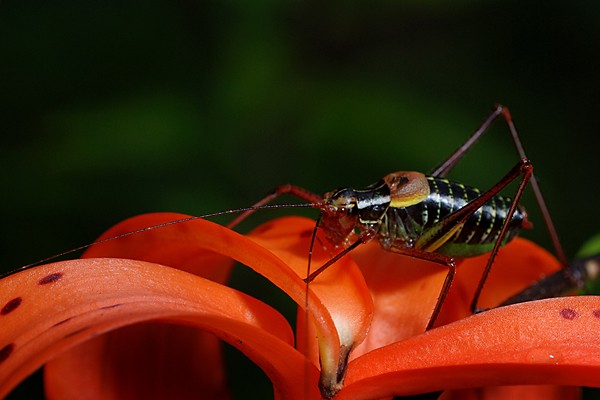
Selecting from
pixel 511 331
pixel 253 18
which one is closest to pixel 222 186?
pixel 253 18

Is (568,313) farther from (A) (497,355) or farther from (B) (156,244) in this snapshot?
(B) (156,244)

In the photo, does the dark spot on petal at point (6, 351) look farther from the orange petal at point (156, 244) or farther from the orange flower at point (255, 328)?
the orange petal at point (156, 244)

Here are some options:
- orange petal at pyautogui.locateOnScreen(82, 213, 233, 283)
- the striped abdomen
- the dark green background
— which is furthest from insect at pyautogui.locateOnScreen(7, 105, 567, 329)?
the dark green background

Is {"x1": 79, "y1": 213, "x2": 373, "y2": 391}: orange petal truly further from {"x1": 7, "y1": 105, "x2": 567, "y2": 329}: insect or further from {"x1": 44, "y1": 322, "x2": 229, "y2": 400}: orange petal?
{"x1": 7, "y1": 105, "x2": 567, "y2": 329}: insect

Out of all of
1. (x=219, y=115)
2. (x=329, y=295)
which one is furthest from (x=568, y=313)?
(x=219, y=115)

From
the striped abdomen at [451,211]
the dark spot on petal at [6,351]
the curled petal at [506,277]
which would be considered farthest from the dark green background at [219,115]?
the dark spot on petal at [6,351]

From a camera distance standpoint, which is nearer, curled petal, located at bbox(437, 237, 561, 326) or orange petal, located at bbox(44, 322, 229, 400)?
orange petal, located at bbox(44, 322, 229, 400)
